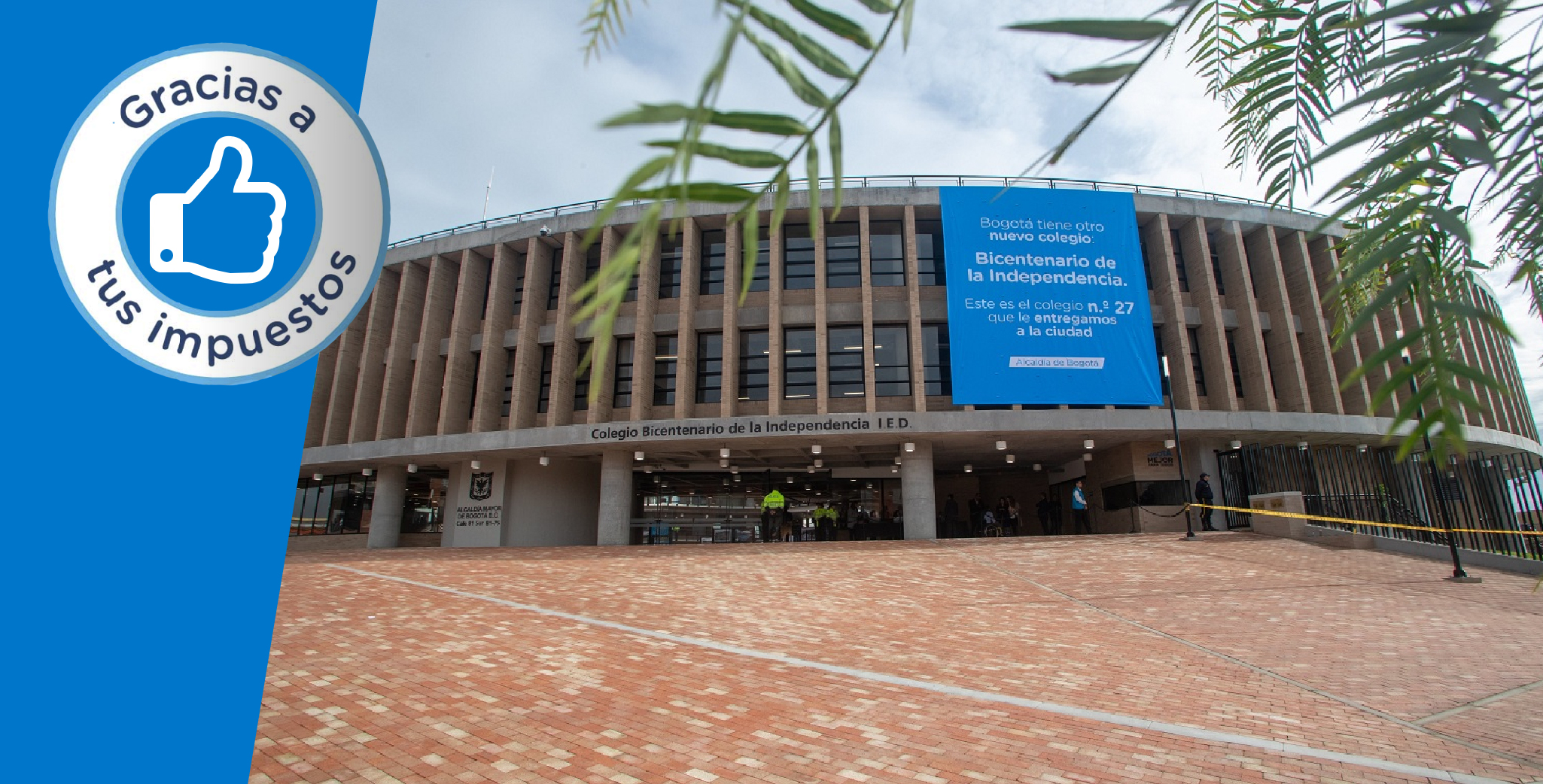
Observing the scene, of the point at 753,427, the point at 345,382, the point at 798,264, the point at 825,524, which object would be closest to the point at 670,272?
the point at 798,264

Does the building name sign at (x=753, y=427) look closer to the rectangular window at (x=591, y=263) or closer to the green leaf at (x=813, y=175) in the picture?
the rectangular window at (x=591, y=263)

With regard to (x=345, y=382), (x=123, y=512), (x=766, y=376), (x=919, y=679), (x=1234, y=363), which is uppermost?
(x=345, y=382)

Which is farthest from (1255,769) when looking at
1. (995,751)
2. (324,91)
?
(324,91)

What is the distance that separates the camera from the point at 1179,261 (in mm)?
24656

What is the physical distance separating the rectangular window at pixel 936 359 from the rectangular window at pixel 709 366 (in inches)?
275

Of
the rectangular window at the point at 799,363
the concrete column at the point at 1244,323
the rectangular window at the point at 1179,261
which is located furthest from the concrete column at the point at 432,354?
the concrete column at the point at 1244,323

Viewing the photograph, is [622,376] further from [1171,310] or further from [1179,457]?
[1171,310]

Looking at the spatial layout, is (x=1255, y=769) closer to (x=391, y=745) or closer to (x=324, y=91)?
(x=391, y=745)

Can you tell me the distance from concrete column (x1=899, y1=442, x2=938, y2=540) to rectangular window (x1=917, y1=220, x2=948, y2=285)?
241 inches

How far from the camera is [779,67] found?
0.88 metres

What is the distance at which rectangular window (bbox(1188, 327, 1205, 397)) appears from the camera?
2355cm

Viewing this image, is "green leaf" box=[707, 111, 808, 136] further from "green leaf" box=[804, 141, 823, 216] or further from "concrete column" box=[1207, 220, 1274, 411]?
"concrete column" box=[1207, 220, 1274, 411]

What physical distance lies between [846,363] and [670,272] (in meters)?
7.70

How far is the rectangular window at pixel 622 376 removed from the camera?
958 inches
